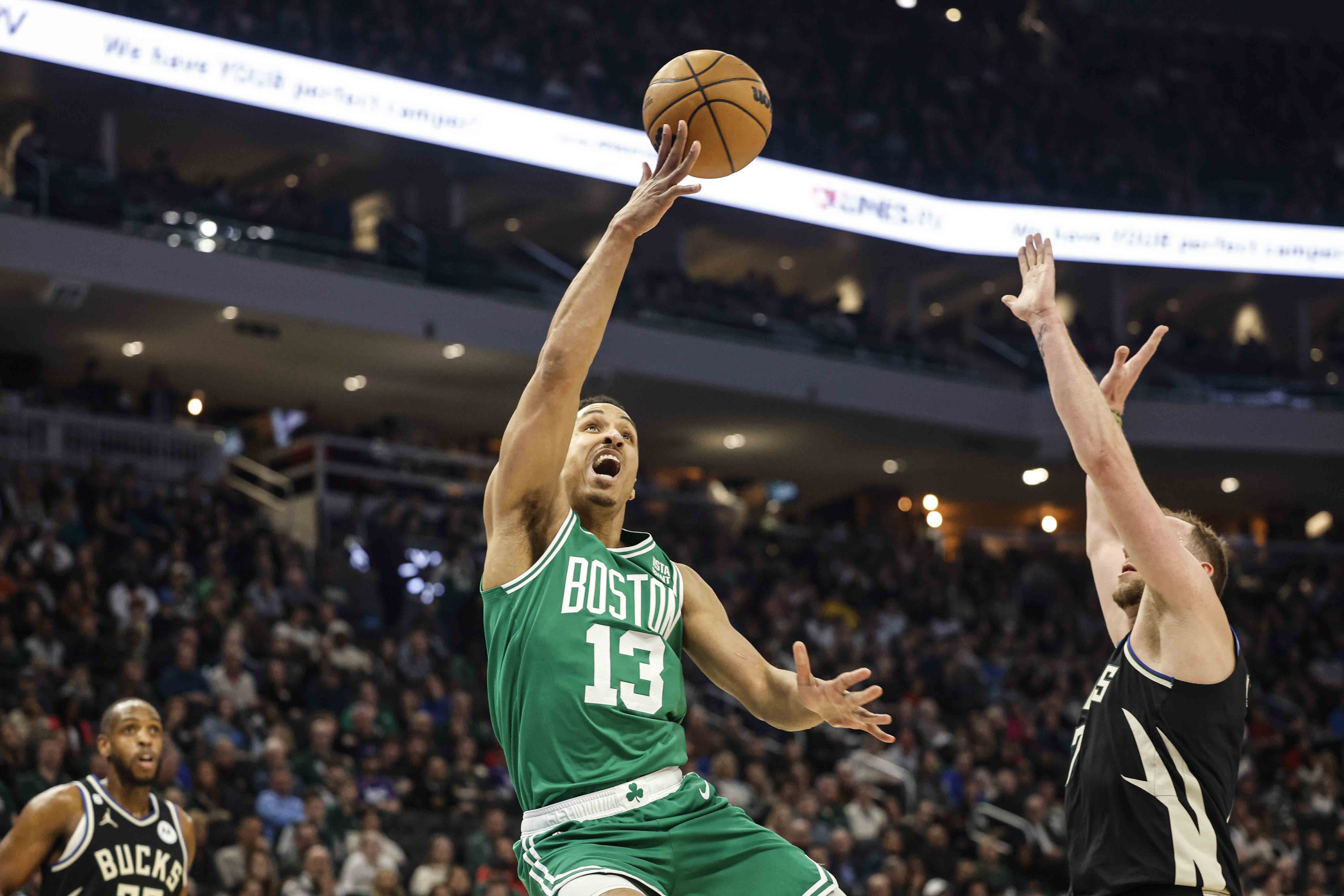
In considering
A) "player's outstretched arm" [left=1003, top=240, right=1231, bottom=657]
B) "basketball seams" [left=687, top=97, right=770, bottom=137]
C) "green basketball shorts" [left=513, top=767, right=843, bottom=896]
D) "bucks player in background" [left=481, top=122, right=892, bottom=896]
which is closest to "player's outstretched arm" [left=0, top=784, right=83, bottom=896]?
"bucks player in background" [left=481, top=122, right=892, bottom=896]

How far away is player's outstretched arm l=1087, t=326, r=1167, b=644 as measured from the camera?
4.31 m

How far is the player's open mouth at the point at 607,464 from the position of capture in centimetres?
412

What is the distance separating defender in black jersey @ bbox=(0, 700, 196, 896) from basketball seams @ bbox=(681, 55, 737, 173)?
3390 mm

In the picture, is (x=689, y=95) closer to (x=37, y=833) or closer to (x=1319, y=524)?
(x=37, y=833)

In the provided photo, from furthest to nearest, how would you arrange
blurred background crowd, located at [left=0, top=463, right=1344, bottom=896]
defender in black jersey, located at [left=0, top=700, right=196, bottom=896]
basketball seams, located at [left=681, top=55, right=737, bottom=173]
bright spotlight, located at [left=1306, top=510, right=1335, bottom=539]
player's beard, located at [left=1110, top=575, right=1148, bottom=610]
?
bright spotlight, located at [left=1306, top=510, right=1335, bottom=539] < blurred background crowd, located at [left=0, top=463, right=1344, bottom=896] < defender in black jersey, located at [left=0, top=700, right=196, bottom=896] < basketball seams, located at [left=681, top=55, right=737, bottom=173] < player's beard, located at [left=1110, top=575, right=1148, bottom=610]

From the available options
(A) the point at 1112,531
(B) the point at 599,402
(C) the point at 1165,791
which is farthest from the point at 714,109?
(C) the point at 1165,791

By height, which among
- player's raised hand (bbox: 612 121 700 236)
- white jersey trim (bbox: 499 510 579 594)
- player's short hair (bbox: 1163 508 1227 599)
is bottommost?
player's short hair (bbox: 1163 508 1227 599)

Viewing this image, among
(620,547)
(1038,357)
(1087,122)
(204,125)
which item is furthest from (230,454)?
(1087,122)

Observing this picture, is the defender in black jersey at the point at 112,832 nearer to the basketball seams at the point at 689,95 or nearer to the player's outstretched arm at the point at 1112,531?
the basketball seams at the point at 689,95

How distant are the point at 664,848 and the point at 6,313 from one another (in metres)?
16.4

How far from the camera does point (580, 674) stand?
380cm

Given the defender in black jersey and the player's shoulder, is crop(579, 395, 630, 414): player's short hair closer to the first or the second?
the defender in black jersey

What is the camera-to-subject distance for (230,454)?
1928 centimetres

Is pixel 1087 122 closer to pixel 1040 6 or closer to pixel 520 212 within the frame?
pixel 1040 6
